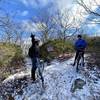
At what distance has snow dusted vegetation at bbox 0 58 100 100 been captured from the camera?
15.1 meters

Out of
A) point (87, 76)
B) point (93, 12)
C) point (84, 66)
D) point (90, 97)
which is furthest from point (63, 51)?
point (90, 97)

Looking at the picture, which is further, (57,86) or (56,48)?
(56,48)

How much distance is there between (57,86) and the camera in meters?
16.1

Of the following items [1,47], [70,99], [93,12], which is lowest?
[70,99]

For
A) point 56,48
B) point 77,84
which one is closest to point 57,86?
point 77,84

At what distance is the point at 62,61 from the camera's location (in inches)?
852

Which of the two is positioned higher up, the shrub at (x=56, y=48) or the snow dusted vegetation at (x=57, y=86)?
the shrub at (x=56, y=48)

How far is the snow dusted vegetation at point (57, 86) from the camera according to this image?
15.1m

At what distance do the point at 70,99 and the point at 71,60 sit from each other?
6.82 meters

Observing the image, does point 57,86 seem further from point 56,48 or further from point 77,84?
point 56,48

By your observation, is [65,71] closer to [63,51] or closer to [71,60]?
[71,60]

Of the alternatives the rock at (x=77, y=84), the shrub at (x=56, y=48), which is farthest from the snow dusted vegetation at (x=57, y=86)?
the shrub at (x=56, y=48)

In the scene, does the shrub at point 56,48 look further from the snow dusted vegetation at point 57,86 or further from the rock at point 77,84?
the rock at point 77,84

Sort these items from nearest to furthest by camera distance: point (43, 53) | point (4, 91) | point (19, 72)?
point (4, 91) < point (19, 72) < point (43, 53)
